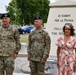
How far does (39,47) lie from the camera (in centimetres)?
658

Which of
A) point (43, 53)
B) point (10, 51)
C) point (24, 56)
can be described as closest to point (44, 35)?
point (43, 53)

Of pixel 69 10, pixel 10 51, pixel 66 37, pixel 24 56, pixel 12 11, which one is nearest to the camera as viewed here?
pixel 66 37

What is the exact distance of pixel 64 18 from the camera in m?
8.57

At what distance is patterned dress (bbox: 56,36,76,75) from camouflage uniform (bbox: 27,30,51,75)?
0.50m

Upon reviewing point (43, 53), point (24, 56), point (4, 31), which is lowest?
point (24, 56)

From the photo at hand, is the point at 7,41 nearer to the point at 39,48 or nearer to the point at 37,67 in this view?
the point at 39,48

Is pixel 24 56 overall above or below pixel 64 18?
below

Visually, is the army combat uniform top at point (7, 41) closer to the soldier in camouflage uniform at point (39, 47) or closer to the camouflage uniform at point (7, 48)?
the camouflage uniform at point (7, 48)

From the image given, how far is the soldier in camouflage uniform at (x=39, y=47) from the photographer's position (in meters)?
6.55

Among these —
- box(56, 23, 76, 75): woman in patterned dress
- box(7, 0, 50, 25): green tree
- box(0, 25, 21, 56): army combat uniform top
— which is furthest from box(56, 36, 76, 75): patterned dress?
box(7, 0, 50, 25): green tree

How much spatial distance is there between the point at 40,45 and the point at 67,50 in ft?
2.37

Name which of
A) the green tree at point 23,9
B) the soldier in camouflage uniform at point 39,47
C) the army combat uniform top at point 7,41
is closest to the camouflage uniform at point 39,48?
the soldier in camouflage uniform at point 39,47

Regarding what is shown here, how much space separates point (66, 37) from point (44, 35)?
627mm

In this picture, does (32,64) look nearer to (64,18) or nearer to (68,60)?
(68,60)
